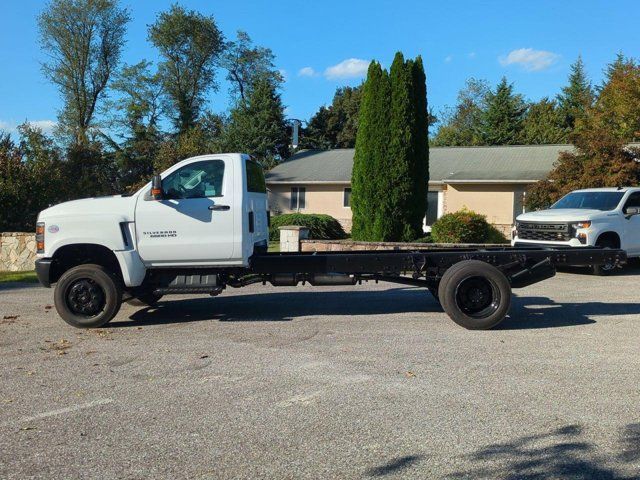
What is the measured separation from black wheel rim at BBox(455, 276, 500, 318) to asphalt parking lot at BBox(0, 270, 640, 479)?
34cm

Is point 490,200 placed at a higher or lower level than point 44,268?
higher

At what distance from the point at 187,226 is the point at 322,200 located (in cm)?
2288

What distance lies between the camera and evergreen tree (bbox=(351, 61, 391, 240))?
19891mm

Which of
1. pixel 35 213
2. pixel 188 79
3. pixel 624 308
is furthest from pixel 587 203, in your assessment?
pixel 188 79

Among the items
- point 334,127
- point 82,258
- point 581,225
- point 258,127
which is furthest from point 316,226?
point 334,127

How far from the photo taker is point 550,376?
6.17 m

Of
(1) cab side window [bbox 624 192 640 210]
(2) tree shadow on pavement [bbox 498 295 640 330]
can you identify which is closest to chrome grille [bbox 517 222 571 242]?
(1) cab side window [bbox 624 192 640 210]

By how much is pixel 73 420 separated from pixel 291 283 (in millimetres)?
4180

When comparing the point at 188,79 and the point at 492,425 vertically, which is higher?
the point at 188,79

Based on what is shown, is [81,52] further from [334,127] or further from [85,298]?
[85,298]

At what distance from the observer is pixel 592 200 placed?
15.0m

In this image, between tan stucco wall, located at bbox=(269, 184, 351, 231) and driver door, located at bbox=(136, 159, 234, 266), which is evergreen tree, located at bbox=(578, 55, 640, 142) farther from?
driver door, located at bbox=(136, 159, 234, 266)

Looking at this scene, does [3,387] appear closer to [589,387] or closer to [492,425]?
[492,425]

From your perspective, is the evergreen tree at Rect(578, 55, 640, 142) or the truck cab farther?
the evergreen tree at Rect(578, 55, 640, 142)
